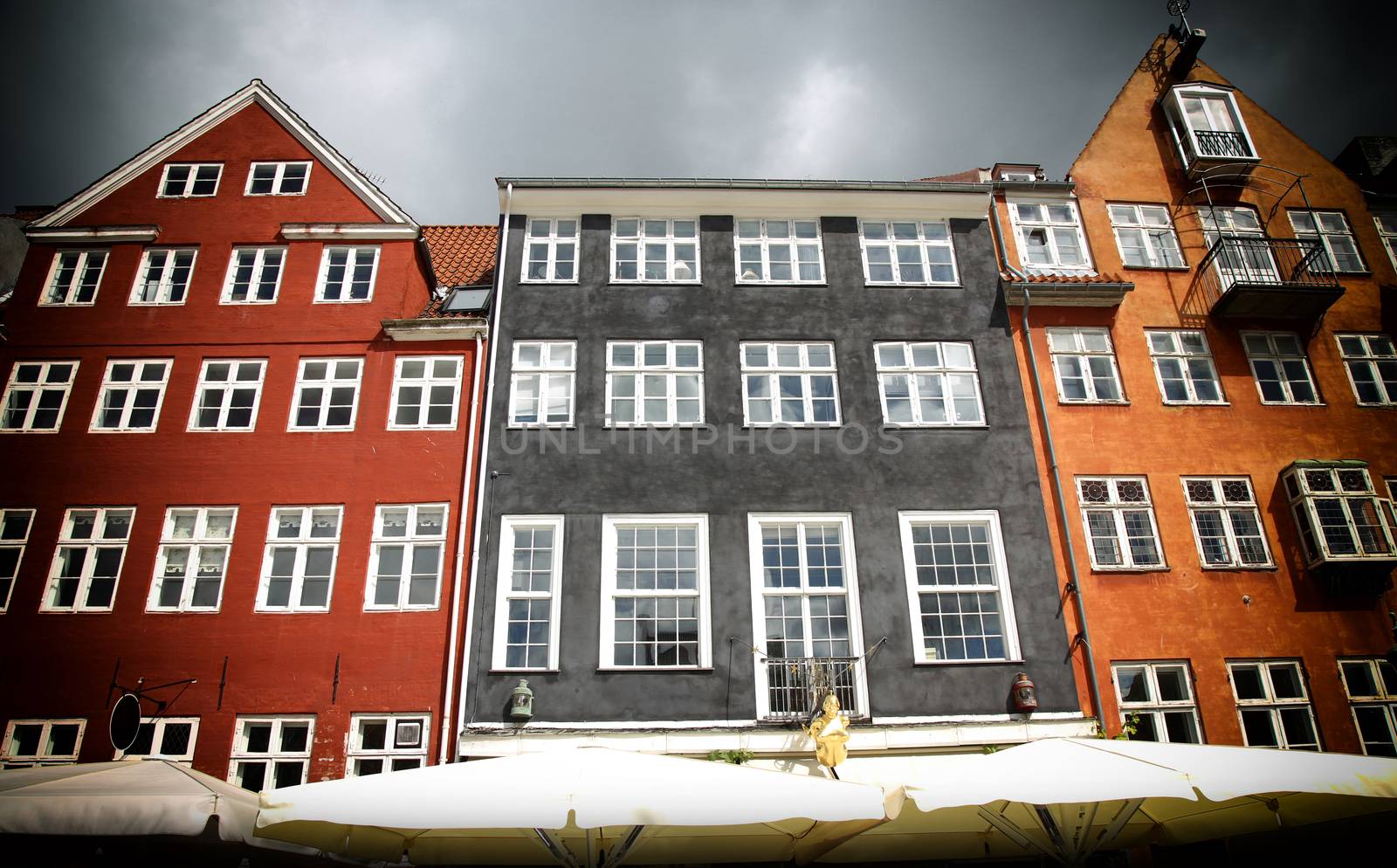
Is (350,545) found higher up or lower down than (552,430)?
lower down

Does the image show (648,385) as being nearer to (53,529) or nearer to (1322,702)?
(53,529)

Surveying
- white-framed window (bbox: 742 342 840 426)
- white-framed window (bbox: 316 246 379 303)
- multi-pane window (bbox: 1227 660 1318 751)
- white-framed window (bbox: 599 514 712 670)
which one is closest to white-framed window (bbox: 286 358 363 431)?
white-framed window (bbox: 316 246 379 303)

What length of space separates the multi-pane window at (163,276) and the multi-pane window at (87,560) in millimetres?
4642

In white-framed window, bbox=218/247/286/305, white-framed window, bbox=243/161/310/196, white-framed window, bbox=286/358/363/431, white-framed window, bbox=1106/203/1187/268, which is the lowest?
white-framed window, bbox=286/358/363/431

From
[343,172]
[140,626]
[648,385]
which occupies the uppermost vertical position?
[343,172]

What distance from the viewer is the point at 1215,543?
17.3 meters

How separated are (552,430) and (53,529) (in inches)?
360

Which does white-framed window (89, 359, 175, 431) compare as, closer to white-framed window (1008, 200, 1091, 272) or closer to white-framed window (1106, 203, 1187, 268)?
white-framed window (1008, 200, 1091, 272)

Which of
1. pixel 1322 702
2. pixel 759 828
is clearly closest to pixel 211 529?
pixel 759 828

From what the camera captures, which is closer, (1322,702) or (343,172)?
(1322,702)

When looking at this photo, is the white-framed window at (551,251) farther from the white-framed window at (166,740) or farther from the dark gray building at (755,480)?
the white-framed window at (166,740)

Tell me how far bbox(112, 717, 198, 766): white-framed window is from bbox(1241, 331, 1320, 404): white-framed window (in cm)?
2083

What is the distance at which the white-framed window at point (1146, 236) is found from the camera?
65.9 feet

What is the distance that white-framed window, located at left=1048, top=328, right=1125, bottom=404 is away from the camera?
1850cm
